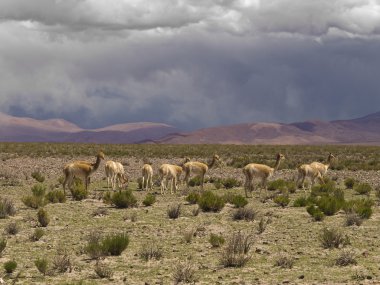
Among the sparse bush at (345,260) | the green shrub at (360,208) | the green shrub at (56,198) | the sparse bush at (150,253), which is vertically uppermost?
the green shrub at (360,208)

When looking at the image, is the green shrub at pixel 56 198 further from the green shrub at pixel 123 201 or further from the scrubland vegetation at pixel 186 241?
the green shrub at pixel 123 201

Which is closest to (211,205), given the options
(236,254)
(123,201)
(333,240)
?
(123,201)

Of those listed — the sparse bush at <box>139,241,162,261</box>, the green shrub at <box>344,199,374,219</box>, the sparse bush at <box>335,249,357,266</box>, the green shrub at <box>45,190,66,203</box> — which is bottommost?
the sparse bush at <box>139,241,162,261</box>

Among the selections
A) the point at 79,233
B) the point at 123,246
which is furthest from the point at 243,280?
the point at 79,233

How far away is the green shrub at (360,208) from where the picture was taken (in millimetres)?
15461

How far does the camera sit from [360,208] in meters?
16.0

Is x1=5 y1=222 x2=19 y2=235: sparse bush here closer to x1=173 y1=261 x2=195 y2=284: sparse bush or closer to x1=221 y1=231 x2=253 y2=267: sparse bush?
x1=221 y1=231 x2=253 y2=267: sparse bush

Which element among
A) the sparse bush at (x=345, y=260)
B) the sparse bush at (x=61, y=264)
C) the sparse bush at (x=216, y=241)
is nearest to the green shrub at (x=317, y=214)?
the sparse bush at (x=216, y=241)

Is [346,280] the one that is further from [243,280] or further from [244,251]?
[244,251]

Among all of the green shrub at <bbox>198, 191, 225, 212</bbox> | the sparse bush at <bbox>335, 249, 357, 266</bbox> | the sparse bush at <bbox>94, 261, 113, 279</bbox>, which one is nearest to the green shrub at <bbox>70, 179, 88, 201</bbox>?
the green shrub at <bbox>198, 191, 225, 212</bbox>

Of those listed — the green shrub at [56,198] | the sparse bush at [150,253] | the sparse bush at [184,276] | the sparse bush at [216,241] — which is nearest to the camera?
the sparse bush at [184,276]

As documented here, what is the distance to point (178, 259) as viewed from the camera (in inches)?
434

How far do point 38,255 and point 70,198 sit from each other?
8.54m

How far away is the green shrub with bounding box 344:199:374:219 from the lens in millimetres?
15461
